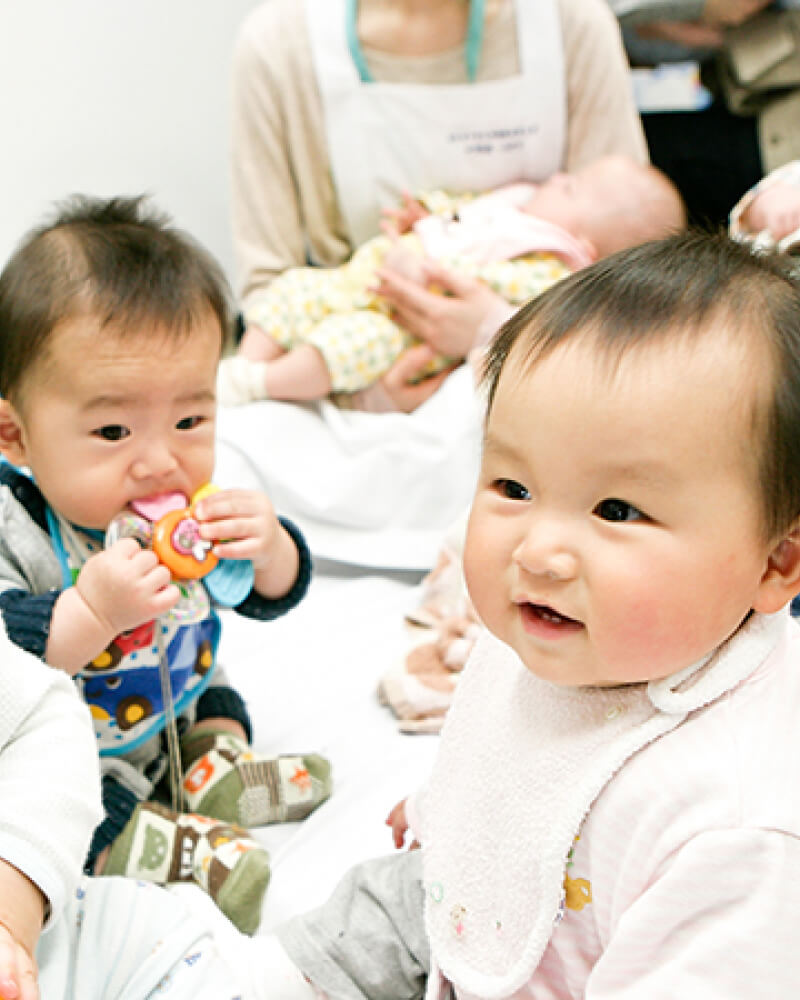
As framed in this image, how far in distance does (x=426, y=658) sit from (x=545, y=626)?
675 millimetres

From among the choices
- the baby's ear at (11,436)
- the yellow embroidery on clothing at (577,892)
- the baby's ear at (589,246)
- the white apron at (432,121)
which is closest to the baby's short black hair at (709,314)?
the yellow embroidery on clothing at (577,892)

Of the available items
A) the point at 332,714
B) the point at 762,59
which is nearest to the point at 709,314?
the point at 332,714

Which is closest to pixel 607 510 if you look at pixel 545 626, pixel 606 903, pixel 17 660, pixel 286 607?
pixel 545 626

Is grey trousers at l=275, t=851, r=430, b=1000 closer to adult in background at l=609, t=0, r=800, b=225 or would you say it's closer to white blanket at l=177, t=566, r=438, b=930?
white blanket at l=177, t=566, r=438, b=930

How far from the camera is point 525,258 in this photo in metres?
1.76

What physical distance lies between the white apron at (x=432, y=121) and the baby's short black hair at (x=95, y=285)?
958 mm

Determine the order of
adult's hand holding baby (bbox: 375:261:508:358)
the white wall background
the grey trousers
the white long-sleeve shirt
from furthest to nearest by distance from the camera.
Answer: the white wall background < adult's hand holding baby (bbox: 375:261:508:358) < the grey trousers < the white long-sleeve shirt

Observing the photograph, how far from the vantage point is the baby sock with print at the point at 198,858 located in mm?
951

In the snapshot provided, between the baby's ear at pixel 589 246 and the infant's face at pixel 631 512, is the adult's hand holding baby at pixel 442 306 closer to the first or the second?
the baby's ear at pixel 589 246

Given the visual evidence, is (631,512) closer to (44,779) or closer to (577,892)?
(577,892)

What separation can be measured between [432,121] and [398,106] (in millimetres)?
64

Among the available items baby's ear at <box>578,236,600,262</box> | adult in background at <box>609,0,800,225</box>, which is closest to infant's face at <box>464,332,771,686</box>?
baby's ear at <box>578,236,600,262</box>

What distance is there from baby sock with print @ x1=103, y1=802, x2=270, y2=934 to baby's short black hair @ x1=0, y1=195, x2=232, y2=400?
415 mm

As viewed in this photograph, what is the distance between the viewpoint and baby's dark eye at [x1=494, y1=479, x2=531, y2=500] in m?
0.65
